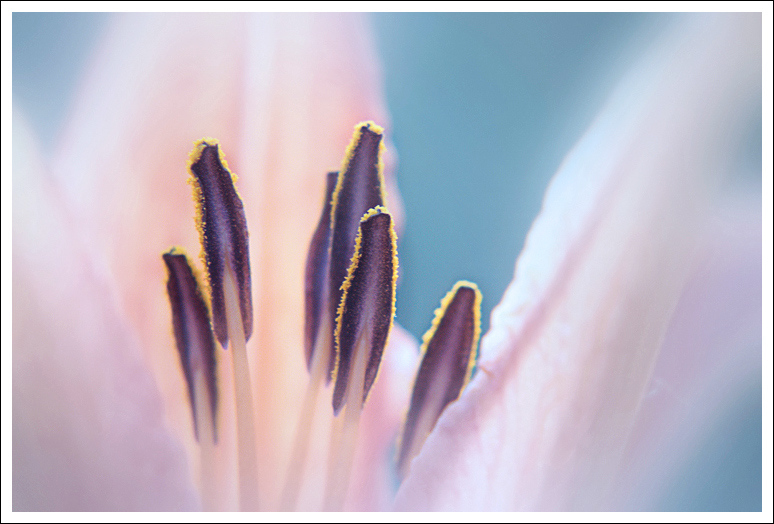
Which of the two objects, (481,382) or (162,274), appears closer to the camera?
(481,382)

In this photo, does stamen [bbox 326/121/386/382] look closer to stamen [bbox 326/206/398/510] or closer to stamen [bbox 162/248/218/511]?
stamen [bbox 326/206/398/510]

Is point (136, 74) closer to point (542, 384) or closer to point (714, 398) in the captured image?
point (542, 384)

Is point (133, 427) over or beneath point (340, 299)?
beneath

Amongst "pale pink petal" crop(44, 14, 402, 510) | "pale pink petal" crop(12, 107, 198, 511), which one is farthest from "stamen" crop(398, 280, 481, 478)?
"pale pink petal" crop(12, 107, 198, 511)

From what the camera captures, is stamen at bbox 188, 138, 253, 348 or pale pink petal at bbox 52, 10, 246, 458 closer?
stamen at bbox 188, 138, 253, 348

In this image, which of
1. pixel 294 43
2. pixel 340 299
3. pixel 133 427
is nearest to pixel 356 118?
pixel 294 43

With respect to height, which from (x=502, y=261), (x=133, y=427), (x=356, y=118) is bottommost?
(x=133, y=427)
